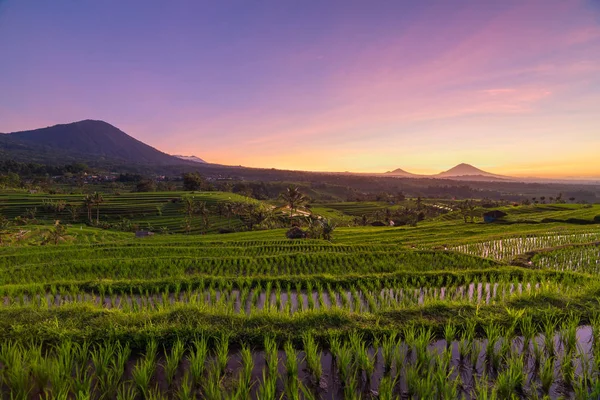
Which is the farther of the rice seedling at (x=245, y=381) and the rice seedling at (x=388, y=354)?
the rice seedling at (x=388, y=354)

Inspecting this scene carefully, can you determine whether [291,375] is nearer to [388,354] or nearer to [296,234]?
[388,354]

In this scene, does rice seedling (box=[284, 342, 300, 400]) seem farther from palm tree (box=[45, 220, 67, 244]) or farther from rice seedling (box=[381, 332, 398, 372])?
palm tree (box=[45, 220, 67, 244])

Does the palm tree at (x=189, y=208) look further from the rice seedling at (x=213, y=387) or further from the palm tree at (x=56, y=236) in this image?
the rice seedling at (x=213, y=387)

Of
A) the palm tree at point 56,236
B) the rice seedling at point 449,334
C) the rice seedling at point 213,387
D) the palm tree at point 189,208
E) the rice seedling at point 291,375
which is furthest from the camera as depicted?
the palm tree at point 189,208

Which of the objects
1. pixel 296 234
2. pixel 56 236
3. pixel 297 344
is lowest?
pixel 56 236

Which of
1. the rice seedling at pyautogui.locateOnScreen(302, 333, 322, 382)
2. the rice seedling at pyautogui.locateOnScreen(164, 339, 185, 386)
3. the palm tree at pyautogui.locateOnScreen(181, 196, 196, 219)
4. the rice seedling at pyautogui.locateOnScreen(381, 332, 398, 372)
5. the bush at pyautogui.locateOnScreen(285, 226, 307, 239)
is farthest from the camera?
the palm tree at pyautogui.locateOnScreen(181, 196, 196, 219)

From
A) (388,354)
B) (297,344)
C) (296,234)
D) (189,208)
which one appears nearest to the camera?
(388,354)

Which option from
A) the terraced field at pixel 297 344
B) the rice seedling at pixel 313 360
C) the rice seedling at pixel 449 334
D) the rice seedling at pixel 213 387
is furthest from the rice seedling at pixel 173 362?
the rice seedling at pixel 449 334

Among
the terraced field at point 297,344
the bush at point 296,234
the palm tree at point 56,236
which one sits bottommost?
the palm tree at point 56,236

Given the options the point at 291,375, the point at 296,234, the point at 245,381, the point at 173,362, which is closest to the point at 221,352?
the point at 173,362

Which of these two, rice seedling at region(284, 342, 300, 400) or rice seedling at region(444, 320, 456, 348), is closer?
rice seedling at region(284, 342, 300, 400)

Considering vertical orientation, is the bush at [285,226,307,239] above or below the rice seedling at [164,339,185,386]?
below

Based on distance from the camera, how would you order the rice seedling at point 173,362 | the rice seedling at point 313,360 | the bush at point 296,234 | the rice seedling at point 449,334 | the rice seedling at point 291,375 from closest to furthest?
the rice seedling at point 291,375 < the rice seedling at point 173,362 < the rice seedling at point 313,360 < the rice seedling at point 449,334 < the bush at point 296,234

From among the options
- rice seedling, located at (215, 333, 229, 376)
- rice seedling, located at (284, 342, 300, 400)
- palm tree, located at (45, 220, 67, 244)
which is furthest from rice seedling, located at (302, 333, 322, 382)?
palm tree, located at (45, 220, 67, 244)
